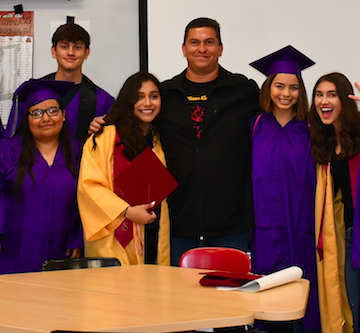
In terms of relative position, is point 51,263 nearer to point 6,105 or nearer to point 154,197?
point 154,197

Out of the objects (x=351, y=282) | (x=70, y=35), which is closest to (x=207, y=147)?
(x=351, y=282)

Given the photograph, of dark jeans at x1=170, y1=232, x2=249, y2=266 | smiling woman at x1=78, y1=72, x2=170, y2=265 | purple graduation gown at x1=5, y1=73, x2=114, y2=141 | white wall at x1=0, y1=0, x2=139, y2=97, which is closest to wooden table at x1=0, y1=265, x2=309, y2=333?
smiling woman at x1=78, y1=72, x2=170, y2=265

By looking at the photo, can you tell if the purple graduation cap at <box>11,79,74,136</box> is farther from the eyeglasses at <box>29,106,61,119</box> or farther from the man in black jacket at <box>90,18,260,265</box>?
the man in black jacket at <box>90,18,260,265</box>

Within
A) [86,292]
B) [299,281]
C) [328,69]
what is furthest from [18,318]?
[328,69]

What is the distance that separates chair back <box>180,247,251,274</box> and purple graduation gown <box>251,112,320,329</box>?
698 millimetres

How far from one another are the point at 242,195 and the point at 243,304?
1657 millimetres

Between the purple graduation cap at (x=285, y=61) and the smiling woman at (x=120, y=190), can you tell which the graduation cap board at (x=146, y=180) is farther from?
the purple graduation cap at (x=285, y=61)

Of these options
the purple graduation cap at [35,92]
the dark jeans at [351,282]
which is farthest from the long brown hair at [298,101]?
the purple graduation cap at [35,92]

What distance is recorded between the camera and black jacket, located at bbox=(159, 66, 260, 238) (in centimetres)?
337

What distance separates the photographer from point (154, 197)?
122 inches

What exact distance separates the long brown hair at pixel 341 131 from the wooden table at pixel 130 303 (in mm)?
1231

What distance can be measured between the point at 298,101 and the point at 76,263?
5.86 ft

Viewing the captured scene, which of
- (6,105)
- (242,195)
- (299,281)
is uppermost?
(6,105)

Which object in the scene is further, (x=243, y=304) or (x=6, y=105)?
(x=6, y=105)
